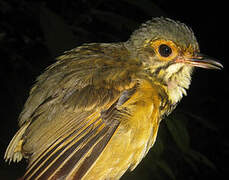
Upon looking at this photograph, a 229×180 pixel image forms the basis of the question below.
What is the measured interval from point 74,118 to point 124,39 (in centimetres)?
190

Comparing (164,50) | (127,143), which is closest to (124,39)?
(164,50)

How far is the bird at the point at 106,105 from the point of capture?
6.03 ft

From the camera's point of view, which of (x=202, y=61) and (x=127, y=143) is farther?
(x=202, y=61)

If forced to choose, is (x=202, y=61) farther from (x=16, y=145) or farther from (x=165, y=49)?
(x=16, y=145)

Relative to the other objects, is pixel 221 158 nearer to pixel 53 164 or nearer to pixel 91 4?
pixel 91 4

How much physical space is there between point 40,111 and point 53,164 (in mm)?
398

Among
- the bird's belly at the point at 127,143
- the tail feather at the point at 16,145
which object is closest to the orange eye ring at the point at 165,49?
the bird's belly at the point at 127,143

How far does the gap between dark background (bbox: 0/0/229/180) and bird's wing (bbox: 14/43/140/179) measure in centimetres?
58

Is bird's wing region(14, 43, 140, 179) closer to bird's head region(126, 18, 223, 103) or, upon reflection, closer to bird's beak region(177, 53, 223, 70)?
bird's head region(126, 18, 223, 103)

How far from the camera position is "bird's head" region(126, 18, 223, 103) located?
2088 millimetres

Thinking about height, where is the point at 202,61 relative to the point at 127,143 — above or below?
above

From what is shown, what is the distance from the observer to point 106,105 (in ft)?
6.38

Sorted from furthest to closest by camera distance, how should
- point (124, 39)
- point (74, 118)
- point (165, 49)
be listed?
point (124, 39)
point (165, 49)
point (74, 118)

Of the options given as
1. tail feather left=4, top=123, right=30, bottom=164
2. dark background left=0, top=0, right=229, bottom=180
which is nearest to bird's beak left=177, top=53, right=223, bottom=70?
dark background left=0, top=0, right=229, bottom=180
